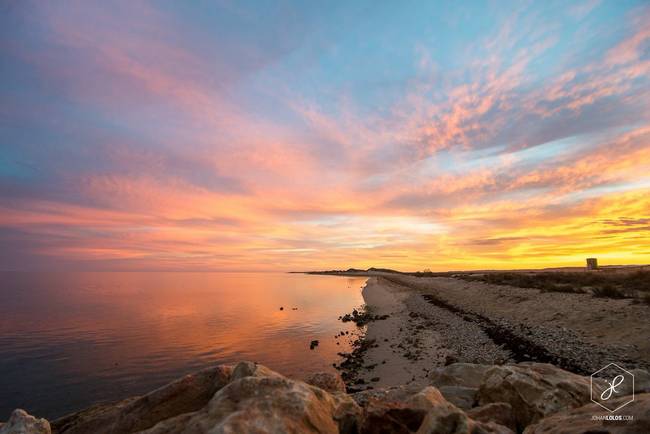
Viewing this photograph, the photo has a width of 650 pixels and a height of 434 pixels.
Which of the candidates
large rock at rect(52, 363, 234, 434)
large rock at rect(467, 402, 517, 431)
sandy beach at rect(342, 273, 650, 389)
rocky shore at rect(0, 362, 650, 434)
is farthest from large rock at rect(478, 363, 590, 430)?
large rock at rect(52, 363, 234, 434)

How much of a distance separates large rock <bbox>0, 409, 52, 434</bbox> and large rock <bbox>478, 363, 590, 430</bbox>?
1030 cm

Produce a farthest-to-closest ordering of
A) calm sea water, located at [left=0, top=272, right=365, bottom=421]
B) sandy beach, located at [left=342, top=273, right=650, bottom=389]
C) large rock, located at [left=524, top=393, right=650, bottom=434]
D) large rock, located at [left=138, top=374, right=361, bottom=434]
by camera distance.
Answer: calm sea water, located at [left=0, top=272, right=365, bottom=421]
sandy beach, located at [left=342, top=273, right=650, bottom=389]
large rock, located at [left=138, top=374, right=361, bottom=434]
large rock, located at [left=524, top=393, right=650, bottom=434]

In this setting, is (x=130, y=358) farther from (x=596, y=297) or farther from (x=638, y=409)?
(x=596, y=297)

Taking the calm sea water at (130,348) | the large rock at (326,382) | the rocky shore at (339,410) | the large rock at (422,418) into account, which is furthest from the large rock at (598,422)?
the calm sea water at (130,348)

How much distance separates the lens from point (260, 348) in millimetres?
29297

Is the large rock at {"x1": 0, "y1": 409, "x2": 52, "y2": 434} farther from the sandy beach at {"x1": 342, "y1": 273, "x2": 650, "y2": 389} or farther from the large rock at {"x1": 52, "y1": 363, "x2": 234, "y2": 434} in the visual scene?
the sandy beach at {"x1": 342, "y1": 273, "x2": 650, "y2": 389}

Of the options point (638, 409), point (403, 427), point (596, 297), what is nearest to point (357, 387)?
point (403, 427)

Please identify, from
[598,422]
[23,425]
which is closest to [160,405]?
[23,425]

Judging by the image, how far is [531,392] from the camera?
7844mm

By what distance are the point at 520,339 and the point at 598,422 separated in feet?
68.4

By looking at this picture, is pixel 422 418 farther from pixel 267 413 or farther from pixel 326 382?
pixel 326 382

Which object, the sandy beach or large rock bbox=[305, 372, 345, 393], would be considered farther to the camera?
the sandy beach

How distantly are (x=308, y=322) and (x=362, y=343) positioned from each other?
15.0 m

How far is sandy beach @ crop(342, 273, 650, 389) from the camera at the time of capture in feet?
58.4
